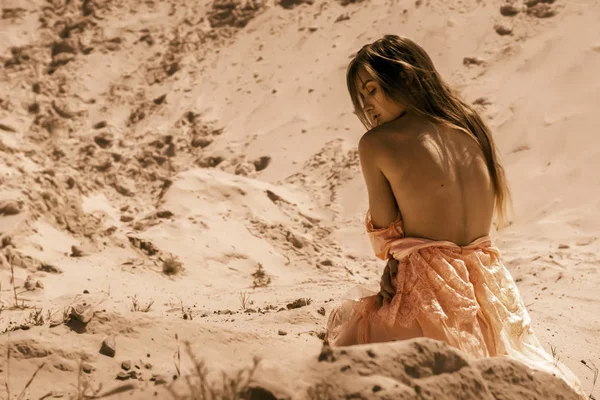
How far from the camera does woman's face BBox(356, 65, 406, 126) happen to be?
2.74 metres

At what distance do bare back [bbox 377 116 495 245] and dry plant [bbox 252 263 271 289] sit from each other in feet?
8.34

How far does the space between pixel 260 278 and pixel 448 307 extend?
2835mm

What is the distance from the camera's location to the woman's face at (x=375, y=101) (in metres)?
2.74

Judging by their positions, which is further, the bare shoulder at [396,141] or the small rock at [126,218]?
the small rock at [126,218]

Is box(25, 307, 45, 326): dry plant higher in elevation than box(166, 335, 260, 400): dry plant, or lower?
lower

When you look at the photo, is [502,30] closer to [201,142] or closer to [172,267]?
[201,142]

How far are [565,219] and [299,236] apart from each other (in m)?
1.94

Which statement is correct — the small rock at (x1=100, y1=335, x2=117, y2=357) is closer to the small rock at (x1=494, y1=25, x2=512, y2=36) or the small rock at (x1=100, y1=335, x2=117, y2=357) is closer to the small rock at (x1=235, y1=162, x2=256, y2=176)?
the small rock at (x1=235, y1=162, x2=256, y2=176)

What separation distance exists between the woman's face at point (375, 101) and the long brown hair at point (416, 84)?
0.02 metres

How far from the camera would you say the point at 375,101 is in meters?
2.77

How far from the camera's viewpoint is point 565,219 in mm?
5848

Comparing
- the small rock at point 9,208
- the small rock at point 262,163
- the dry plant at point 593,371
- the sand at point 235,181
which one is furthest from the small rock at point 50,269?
the dry plant at point 593,371

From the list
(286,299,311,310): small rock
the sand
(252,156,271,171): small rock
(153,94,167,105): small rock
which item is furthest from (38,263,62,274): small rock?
(153,94,167,105): small rock

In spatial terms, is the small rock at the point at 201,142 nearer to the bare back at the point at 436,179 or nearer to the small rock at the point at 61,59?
the small rock at the point at 61,59
